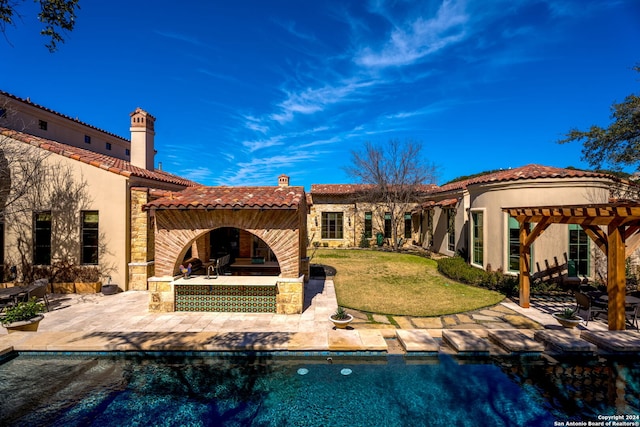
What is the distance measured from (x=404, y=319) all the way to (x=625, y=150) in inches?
677

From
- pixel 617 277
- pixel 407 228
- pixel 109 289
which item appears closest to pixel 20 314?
pixel 109 289

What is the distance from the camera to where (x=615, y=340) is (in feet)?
22.5

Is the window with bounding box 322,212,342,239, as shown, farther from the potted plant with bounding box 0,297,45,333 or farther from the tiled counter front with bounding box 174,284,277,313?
the potted plant with bounding box 0,297,45,333

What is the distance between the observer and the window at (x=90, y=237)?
12.1m

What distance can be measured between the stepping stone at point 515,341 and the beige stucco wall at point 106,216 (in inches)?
513

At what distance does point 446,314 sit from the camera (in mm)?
9328

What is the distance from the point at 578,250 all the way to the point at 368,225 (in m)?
15.9

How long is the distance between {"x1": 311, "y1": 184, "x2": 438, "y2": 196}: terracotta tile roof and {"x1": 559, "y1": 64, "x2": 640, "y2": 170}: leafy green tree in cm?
1101

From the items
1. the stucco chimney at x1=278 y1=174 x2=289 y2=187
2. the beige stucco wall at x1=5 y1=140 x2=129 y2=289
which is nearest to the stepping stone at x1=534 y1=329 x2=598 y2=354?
the beige stucco wall at x1=5 y1=140 x2=129 y2=289

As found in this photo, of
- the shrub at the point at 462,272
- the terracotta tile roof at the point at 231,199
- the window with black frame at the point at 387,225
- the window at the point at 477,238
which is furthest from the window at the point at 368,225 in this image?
the terracotta tile roof at the point at 231,199

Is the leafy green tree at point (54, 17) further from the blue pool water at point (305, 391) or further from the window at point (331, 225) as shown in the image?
the window at point (331, 225)

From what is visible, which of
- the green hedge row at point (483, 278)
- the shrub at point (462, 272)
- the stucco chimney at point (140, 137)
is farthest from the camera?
the stucco chimney at point (140, 137)

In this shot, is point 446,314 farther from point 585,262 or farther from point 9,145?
point 9,145

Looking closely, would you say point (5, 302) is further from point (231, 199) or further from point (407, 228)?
point (407, 228)
